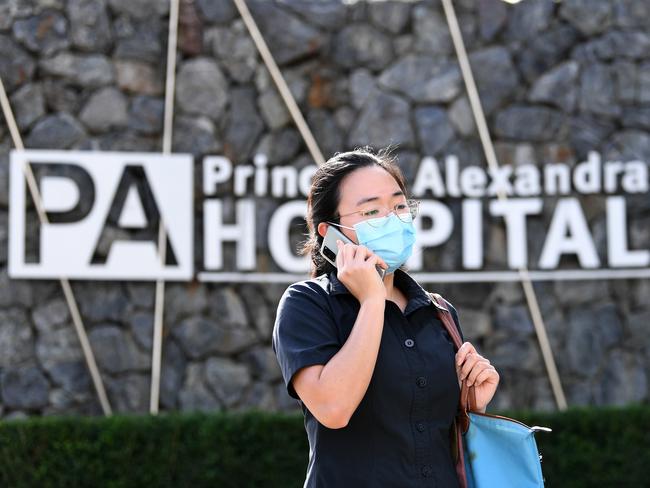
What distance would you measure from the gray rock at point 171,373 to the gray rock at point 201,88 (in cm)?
171

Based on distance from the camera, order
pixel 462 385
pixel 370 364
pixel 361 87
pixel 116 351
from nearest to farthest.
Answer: pixel 370 364 → pixel 462 385 → pixel 116 351 → pixel 361 87

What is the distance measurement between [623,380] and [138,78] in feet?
13.6

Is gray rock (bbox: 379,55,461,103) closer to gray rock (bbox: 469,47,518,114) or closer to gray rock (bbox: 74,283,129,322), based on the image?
gray rock (bbox: 469,47,518,114)

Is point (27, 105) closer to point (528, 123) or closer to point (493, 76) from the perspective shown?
point (493, 76)

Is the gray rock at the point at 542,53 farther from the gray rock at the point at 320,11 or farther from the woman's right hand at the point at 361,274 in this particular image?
the woman's right hand at the point at 361,274

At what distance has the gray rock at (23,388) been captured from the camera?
6977 mm

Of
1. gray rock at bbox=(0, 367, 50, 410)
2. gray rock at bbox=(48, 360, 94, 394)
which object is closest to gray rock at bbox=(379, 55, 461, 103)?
gray rock at bbox=(48, 360, 94, 394)

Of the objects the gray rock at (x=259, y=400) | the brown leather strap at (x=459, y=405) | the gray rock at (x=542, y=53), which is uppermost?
the gray rock at (x=542, y=53)

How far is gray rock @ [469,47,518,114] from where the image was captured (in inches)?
292

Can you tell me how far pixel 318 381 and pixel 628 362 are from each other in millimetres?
5558

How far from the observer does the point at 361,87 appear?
745 cm

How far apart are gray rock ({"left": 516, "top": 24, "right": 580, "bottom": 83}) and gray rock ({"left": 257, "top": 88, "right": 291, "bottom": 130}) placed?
179 cm

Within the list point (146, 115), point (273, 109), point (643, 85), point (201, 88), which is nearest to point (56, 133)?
point (146, 115)

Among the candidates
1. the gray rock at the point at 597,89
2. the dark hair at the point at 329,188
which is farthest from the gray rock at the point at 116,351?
the dark hair at the point at 329,188
